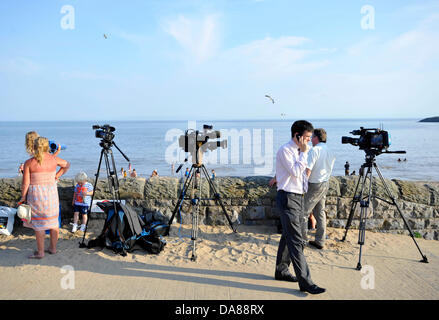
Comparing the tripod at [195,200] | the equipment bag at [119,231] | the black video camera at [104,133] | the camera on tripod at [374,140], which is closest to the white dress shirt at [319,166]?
the camera on tripod at [374,140]

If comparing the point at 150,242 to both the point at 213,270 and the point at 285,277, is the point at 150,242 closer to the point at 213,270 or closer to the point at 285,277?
the point at 213,270

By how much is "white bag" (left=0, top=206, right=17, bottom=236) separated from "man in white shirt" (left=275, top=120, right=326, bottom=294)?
3821 millimetres

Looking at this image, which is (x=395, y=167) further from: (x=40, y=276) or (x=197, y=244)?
(x=40, y=276)

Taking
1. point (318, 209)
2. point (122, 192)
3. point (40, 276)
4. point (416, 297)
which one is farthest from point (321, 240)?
point (40, 276)

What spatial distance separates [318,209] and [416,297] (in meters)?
1.46

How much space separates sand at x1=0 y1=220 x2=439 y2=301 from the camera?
2.98 meters

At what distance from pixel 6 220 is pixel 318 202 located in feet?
14.3

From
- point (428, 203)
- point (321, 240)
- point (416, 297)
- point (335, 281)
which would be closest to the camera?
point (416, 297)

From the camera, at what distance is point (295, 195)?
3.04 metres

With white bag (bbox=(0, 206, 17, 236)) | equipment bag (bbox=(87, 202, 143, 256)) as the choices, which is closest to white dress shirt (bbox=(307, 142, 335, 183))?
equipment bag (bbox=(87, 202, 143, 256))

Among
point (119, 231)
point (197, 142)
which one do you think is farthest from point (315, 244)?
point (119, 231)

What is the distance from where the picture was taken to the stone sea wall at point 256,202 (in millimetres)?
4758

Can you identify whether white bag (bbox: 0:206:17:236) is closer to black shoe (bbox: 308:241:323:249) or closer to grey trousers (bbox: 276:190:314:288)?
grey trousers (bbox: 276:190:314:288)

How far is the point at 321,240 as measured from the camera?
4051 mm
